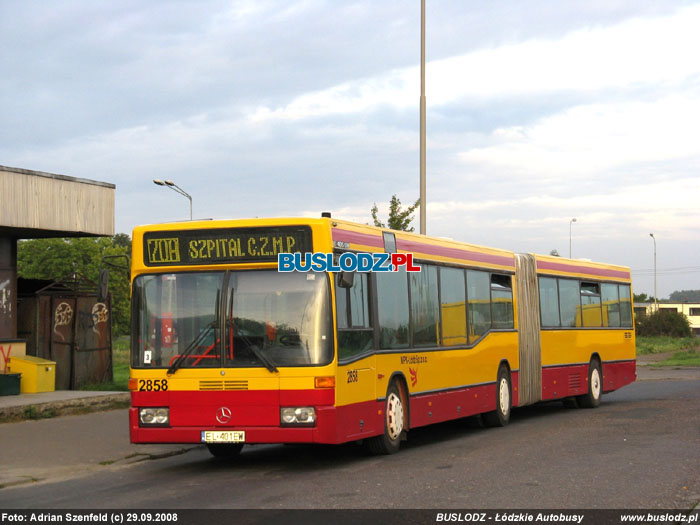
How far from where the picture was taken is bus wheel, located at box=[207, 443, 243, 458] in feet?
44.4

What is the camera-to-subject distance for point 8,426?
661 inches

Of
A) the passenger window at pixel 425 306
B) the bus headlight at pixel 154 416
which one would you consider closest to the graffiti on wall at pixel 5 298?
the bus headlight at pixel 154 416

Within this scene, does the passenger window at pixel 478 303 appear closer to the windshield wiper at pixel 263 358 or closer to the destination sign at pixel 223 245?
the destination sign at pixel 223 245

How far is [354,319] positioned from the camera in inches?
487

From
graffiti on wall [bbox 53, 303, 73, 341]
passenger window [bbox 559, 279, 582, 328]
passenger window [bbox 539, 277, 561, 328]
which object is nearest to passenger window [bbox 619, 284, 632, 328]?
passenger window [bbox 559, 279, 582, 328]

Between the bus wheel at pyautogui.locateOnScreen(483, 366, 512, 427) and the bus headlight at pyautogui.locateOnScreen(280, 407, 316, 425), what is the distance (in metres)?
6.80

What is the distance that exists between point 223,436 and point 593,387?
12.3 m

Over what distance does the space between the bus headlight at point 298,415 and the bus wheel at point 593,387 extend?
1158cm

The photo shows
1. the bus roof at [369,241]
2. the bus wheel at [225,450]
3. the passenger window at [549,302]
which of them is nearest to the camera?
the bus roof at [369,241]

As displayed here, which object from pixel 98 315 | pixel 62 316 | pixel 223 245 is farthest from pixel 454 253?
pixel 98 315

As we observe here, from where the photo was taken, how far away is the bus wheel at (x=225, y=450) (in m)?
13.5

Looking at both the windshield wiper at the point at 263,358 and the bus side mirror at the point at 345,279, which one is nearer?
the windshield wiper at the point at 263,358

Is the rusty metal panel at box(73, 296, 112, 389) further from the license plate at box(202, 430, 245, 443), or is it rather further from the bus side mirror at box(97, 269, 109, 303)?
the license plate at box(202, 430, 245, 443)

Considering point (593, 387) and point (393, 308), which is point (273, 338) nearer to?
point (393, 308)
